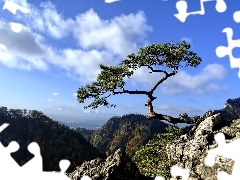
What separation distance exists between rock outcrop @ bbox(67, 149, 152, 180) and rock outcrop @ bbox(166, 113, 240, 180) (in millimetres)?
2921

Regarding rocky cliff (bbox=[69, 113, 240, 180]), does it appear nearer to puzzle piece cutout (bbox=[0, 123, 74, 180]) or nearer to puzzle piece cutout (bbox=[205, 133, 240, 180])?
puzzle piece cutout (bbox=[205, 133, 240, 180])

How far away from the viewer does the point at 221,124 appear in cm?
2353

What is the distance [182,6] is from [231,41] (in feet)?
9.33

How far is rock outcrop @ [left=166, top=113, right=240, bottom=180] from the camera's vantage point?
18422 millimetres

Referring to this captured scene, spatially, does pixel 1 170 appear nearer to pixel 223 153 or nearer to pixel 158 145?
pixel 223 153

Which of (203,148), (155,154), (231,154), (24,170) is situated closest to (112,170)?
(24,170)

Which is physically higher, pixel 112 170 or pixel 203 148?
pixel 203 148

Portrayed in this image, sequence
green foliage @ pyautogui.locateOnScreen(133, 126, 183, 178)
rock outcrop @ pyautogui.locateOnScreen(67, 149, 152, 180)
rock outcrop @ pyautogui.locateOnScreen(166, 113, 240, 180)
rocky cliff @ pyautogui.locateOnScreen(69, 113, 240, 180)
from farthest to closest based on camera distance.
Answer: green foliage @ pyautogui.locateOnScreen(133, 126, 183, 178), rock outcrop @ pyautogui.locateOnScreen(67, 149, 152, 180), rocky cliff @ pyautogui.locateOnScreen(69, 113, 240, 180), rock outcrop @ pyautogui.locateOnScreen(166, 113, 240, 180)

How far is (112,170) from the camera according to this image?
65.5ft

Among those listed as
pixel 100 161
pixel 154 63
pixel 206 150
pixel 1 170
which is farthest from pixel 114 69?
pixel 1 170

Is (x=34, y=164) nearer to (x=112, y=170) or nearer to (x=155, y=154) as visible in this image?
(x=112, y=170)

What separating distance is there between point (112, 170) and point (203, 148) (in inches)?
222

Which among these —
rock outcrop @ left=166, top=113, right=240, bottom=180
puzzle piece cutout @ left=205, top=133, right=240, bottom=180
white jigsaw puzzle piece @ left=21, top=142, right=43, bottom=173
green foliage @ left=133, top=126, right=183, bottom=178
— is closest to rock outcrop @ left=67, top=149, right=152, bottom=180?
rock outcrop @ left=166, top=113, right=240, bottom=180

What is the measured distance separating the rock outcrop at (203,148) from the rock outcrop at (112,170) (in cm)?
292
